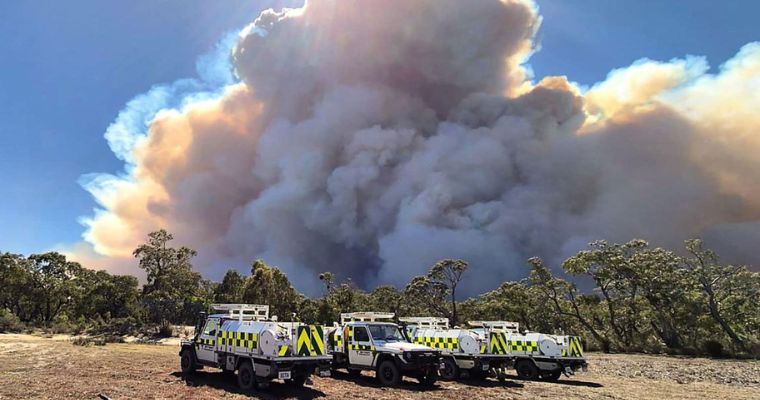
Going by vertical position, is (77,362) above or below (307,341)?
below

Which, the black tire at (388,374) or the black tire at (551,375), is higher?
the black tire at (388,374)

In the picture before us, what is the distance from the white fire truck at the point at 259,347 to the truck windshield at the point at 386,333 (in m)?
2.95

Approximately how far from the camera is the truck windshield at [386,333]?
16.7m

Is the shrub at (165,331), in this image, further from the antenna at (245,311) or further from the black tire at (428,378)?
the black tire at (428,378)

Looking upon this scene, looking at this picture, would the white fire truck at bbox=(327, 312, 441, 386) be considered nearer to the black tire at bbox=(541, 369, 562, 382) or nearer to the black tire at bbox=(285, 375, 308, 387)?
the black tire at bbox=(285, 375, 308, 387)

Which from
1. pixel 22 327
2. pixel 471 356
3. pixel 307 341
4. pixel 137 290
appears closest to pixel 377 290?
pixel 137 290

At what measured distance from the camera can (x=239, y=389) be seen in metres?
13.5

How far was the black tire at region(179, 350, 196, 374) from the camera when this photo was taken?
1594 centimetres

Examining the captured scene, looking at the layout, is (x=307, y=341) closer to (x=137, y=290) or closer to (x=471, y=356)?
(x=471, y=356)

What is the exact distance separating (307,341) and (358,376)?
4722 mm

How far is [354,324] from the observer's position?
56.6 feet

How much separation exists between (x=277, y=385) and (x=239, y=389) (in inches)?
56.6

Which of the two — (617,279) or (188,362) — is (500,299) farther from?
(188,362)

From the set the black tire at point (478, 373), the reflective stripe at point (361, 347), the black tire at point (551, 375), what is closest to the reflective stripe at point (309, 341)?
the reflective stripe at point (361, 347)
